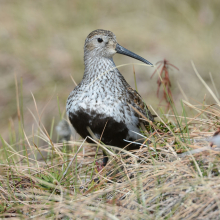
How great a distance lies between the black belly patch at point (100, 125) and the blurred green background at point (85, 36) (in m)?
3.16

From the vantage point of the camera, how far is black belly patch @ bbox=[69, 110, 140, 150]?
10.6 feet

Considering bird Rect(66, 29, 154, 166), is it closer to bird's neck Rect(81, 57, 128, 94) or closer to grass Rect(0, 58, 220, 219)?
bird's neck Rect(81, 57, 128, 94)

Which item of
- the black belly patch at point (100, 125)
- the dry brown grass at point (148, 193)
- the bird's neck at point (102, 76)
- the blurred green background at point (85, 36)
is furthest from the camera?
the blurred green background at point (85, 36)

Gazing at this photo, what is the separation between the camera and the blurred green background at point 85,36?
22.8 ft

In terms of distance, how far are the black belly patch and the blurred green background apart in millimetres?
3164

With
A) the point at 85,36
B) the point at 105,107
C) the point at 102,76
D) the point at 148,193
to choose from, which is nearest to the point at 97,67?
the point at 102,76

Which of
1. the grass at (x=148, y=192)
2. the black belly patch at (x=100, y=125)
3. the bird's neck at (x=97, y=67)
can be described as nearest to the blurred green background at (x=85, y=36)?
the bird's neck at (x=97, y=67)

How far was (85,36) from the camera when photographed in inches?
302

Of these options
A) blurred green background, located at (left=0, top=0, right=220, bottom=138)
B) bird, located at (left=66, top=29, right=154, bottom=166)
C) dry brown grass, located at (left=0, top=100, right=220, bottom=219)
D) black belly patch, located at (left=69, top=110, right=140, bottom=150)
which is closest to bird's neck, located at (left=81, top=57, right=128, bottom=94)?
bird, located at (left=66, top=29, right=154, bottom=166)

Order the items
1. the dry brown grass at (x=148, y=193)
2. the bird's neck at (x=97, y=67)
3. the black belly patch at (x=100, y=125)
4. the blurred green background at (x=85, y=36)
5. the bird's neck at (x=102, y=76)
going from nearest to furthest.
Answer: the dry brown grass at (x=148, y=193)
the black belly patch at (x=100, y=125)
the bird's neck at (x=102, y=76)
the bird's neck at (x=97, y=67)
the blurred green background at (x=85, y=36)

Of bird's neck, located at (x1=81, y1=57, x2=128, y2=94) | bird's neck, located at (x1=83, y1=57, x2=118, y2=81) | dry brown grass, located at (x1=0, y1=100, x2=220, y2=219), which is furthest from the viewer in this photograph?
bird's neck, located at (x1=83, y1=57, x2=118, y2=81)

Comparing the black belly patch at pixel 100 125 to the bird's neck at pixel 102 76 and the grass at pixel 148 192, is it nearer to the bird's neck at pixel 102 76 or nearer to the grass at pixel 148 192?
the bird's neck at pixel 102 76

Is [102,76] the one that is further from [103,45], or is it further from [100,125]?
[100,125]

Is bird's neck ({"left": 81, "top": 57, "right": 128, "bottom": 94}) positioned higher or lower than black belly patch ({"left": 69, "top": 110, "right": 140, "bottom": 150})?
higher
